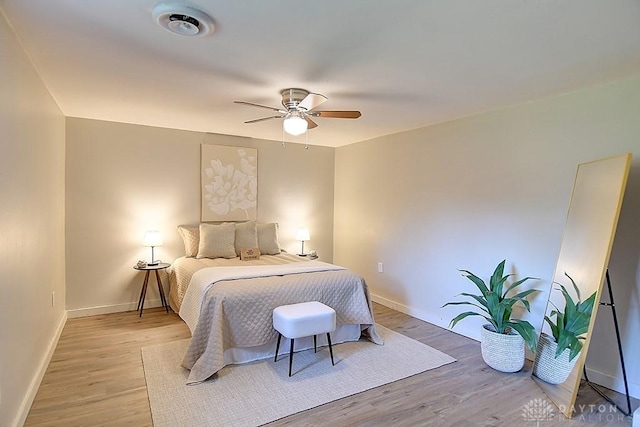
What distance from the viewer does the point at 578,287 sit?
2.60 metres

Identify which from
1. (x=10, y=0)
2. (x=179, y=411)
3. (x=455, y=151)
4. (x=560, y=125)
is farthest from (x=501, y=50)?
(x=179, y=411)

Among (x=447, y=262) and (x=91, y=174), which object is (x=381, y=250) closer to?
(x=447, y=262)

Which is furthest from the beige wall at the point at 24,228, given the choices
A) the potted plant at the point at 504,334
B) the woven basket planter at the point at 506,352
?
the woven basket planter at the point at 506,352

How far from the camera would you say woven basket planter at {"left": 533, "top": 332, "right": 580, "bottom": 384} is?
252 centimetres

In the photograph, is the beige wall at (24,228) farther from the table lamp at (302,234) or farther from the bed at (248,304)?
the table lamp at (302,234)

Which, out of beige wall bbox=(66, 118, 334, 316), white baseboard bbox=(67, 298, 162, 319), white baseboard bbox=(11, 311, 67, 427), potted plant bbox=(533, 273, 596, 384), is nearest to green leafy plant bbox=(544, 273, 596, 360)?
potted plant bbox=(533, 273, 596, 384)

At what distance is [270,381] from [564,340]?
211 cm

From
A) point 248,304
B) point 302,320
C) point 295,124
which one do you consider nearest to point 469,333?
point 302,320

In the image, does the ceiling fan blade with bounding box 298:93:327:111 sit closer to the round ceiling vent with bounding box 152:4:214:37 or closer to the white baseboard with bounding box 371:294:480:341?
the round ceiling vent with bounding box 152:4:214:37

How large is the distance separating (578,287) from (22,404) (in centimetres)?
377

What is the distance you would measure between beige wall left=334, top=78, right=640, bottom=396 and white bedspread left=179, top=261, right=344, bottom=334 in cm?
131

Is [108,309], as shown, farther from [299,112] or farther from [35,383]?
[299,112]

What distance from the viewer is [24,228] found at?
2.22 metres

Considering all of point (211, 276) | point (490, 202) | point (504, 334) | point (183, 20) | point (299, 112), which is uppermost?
point (183, 20)
